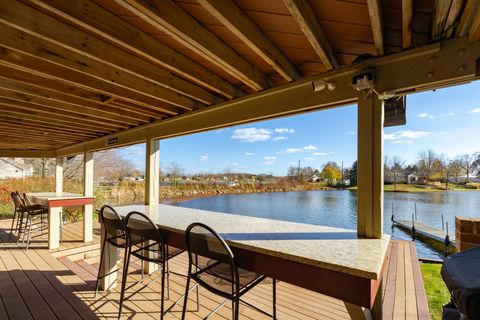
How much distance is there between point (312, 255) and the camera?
4.64 ft

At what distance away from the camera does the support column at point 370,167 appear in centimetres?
171

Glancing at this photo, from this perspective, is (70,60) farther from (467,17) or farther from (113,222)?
(467,17)

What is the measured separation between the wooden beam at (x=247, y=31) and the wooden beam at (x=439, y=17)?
90 cm

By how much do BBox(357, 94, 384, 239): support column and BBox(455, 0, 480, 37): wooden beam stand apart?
0.53 m

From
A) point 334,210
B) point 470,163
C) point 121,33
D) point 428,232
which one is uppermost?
point 121,33

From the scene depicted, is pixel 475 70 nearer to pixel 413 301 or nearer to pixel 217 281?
pixel 217 281

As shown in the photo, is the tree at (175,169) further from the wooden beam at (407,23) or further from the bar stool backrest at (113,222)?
the wooden beam at (407,23)

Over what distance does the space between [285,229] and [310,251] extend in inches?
22.2

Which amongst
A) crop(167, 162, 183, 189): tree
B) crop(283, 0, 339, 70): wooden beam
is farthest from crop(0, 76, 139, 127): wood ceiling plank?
crop(167, 162, 183, 189): tree

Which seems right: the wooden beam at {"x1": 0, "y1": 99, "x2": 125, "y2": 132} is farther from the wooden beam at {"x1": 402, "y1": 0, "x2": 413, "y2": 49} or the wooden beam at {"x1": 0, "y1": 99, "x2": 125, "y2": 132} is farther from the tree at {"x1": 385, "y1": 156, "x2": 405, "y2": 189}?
the tree at {"x1": 385, "y1": 156, "x2": 405, "y2": 189}

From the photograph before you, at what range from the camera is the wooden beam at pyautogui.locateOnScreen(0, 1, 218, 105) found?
1.37 meters

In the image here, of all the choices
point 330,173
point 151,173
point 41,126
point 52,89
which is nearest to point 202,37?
point 52,89

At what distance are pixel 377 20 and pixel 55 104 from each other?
3.33 meters

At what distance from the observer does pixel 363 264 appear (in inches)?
50.1
